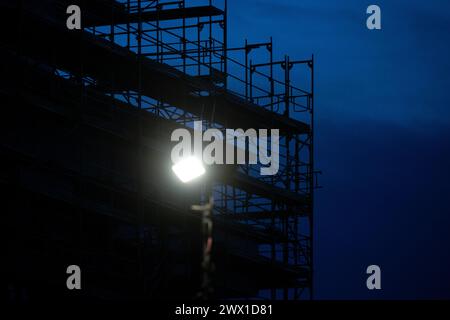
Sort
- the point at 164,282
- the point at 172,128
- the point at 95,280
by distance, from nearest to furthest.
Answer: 1. the point at 95,280
2. the point at 164,282
3. the point at 172,128

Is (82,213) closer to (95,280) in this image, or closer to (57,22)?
(95,280)

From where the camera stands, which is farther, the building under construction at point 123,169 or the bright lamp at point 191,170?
the building under construction at point 123,169

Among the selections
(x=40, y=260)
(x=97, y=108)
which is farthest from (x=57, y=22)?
(x=40, y=260)

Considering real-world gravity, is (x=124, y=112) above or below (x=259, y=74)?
below

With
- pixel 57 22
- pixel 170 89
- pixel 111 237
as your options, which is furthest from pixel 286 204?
pixel 57 22

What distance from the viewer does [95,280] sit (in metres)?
39.5

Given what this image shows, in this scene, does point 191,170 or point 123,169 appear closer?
point 191,170

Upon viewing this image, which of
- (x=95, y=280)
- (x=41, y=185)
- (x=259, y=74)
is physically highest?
(x=259, y=74)

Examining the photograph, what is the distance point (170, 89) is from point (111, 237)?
737cm

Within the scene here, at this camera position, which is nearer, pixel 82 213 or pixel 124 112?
pixel 82 213

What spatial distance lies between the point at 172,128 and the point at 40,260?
1121 cm

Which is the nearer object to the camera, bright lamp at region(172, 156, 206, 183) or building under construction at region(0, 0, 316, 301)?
bright lamp at region(172, 156, 206, 183)

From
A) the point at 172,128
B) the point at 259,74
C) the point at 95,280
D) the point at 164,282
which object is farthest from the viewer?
the point at 259,74

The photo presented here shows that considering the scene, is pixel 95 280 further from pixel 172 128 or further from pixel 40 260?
pixel 172 128
